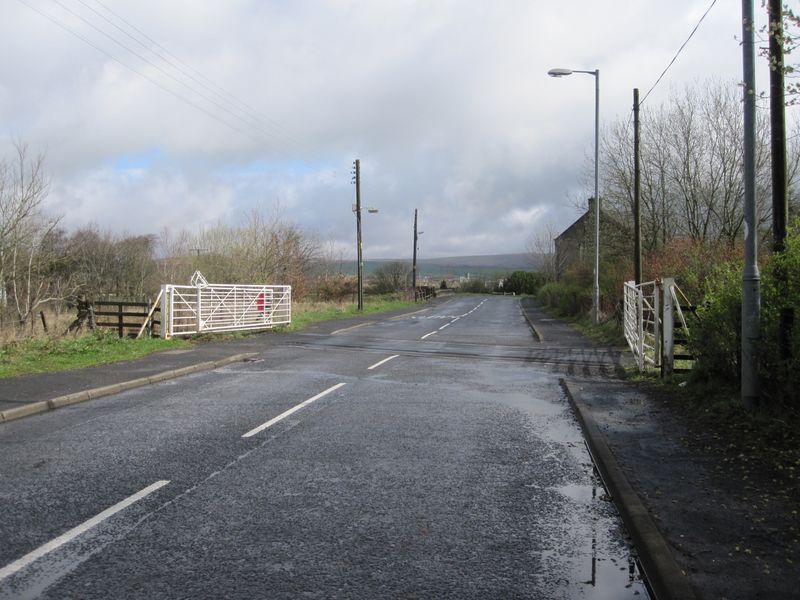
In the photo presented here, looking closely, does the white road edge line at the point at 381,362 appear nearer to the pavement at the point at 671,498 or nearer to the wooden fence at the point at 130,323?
the pavement at the point at 671,498

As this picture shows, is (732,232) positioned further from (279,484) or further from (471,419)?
(279,484)

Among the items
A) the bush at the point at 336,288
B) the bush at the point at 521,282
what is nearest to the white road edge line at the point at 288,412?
the bush at the point at 336,288

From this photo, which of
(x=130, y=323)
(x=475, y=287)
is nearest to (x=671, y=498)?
(x=130, y=323)

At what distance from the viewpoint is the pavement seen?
3604 mm

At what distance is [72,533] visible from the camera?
4344 mm

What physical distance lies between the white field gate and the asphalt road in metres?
10.1

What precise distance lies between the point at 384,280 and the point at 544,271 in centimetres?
2460

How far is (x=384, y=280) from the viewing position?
255ft

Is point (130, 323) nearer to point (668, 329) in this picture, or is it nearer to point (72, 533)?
point (668, 329)

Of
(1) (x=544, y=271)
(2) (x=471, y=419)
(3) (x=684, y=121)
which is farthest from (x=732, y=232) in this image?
(1) (x=544, y=271)

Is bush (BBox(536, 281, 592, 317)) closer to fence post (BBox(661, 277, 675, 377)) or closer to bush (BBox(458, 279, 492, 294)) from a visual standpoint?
fence post (BBox(661, 277, 675, 377))

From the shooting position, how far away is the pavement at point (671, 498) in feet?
11.8

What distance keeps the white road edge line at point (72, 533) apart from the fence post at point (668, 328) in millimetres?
8706

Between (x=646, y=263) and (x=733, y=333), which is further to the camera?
(x=646, y=263)
